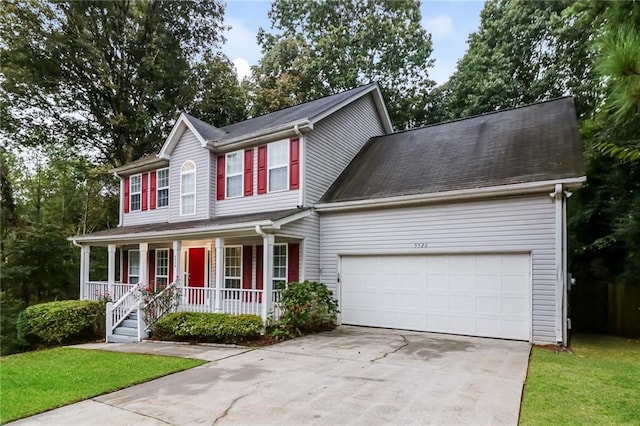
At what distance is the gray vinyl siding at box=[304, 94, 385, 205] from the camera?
1169cm

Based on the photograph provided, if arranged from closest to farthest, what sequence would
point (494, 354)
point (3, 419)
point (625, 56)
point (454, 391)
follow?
point (625, 56)
point (3, 419)
point (454, 391)
point (494, 354)

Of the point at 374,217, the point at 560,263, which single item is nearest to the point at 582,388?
the point at 560,263

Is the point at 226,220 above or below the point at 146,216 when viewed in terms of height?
below

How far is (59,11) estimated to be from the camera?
1950cm

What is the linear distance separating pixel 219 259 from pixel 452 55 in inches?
799

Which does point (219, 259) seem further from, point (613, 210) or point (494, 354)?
point (613, 210)

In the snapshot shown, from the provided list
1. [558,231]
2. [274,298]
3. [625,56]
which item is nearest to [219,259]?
[274,298]

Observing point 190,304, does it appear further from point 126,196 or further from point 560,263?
point 560,263

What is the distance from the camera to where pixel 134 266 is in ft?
52.7

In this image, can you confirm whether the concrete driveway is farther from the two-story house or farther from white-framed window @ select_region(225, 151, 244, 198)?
white-framed window @ select_region(225, 151, 244, 198)

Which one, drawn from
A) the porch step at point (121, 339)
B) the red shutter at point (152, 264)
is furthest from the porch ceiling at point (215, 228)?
the porch step at point (121, 339)

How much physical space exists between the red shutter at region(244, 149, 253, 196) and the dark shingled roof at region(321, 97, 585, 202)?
2.43 metres

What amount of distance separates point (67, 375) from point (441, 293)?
793cm

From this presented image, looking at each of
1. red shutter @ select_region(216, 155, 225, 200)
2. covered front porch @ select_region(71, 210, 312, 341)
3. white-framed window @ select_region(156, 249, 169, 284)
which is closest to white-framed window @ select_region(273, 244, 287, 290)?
covered front porch @ select_region(71, 210, 312, 341)
